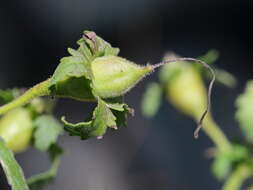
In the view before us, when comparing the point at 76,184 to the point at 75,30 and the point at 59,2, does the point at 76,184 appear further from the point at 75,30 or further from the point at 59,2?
the point at 59,2

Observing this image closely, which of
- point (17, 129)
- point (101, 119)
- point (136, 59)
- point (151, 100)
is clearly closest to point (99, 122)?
point (101, 119)

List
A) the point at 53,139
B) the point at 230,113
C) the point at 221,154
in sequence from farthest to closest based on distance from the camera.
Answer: the point at 230,113 < the point at 221,154 < the point at 53,139

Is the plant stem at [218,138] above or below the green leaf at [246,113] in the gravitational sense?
below

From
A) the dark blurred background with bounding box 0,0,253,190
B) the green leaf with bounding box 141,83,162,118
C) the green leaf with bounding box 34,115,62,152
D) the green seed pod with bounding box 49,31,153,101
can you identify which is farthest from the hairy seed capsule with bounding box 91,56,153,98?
the dark blurred background with bounding box 0,0,253,190

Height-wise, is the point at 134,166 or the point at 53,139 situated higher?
the point at 53,139

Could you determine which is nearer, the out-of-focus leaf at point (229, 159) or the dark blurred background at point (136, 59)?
the out-of-focus leaf at point (229, 159)

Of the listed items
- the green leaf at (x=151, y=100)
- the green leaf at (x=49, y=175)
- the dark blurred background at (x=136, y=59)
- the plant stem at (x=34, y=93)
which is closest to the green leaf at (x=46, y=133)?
the green leaf at (x=49, y=175)

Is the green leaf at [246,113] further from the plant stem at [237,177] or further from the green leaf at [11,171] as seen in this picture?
the green leaf at [11,171]

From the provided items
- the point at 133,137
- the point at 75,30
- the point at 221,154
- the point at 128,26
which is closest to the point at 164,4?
the point at 128,26

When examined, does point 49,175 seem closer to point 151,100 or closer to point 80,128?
point 80,128
